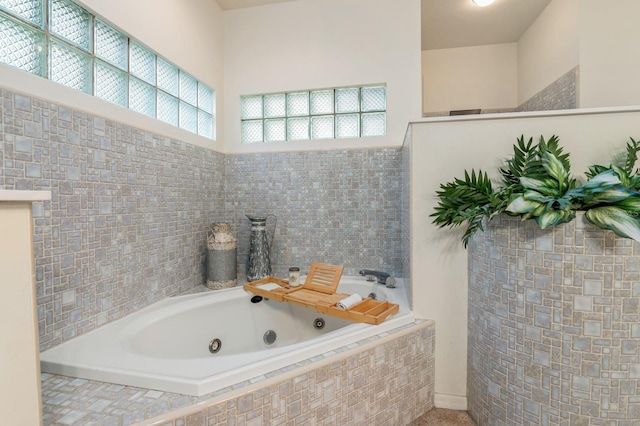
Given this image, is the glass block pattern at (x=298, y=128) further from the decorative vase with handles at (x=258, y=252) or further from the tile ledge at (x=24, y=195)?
the tile ledge at (x=24, y=195)

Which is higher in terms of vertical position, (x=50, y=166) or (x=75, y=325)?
(x=50, y=166)

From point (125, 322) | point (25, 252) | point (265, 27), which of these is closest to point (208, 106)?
point (265, 27)

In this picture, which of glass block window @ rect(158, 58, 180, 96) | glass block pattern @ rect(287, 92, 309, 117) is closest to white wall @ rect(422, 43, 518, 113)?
glass block pattern @ rect(287, 92, 309, 117)

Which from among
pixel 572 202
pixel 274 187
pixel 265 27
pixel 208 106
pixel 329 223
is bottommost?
pixel 329 223

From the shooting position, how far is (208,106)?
7.80 feet

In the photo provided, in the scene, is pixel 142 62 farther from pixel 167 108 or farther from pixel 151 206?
pixel 151 206

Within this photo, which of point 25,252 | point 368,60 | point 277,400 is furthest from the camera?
point 368,60

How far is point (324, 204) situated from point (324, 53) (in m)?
1.23

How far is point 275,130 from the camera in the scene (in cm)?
252

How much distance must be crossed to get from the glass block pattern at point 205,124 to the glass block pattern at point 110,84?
69cm

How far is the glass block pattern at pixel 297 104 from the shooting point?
2.45 metres

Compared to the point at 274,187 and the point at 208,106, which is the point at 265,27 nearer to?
the point at 208,106

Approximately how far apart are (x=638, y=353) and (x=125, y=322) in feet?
7.35

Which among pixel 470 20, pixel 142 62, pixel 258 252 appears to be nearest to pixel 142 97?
pixel 142 62
